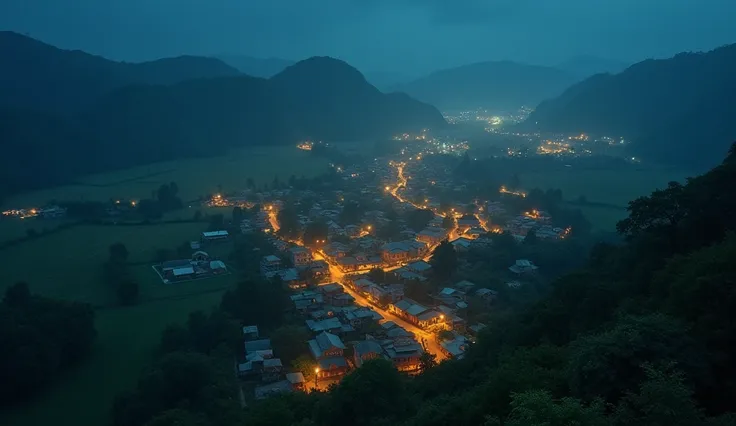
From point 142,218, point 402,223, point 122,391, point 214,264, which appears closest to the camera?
point 122,391

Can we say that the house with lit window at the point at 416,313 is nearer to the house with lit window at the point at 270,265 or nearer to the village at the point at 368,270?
the village at the point at 368,270

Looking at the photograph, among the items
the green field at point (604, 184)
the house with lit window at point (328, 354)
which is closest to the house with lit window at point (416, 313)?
the house with lit window at point (328, 354)

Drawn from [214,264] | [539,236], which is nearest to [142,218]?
[214,264]

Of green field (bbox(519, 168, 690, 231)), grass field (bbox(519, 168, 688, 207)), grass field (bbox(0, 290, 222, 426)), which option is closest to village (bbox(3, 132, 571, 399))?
grass field (bbox(0, 290, 222, 426))

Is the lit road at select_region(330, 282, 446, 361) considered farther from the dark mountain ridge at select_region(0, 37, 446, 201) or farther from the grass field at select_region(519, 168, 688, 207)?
the dark mountain ridge at select_region(0, 37, 446, 201)

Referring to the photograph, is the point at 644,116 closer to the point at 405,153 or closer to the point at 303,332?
the point at 405,153
